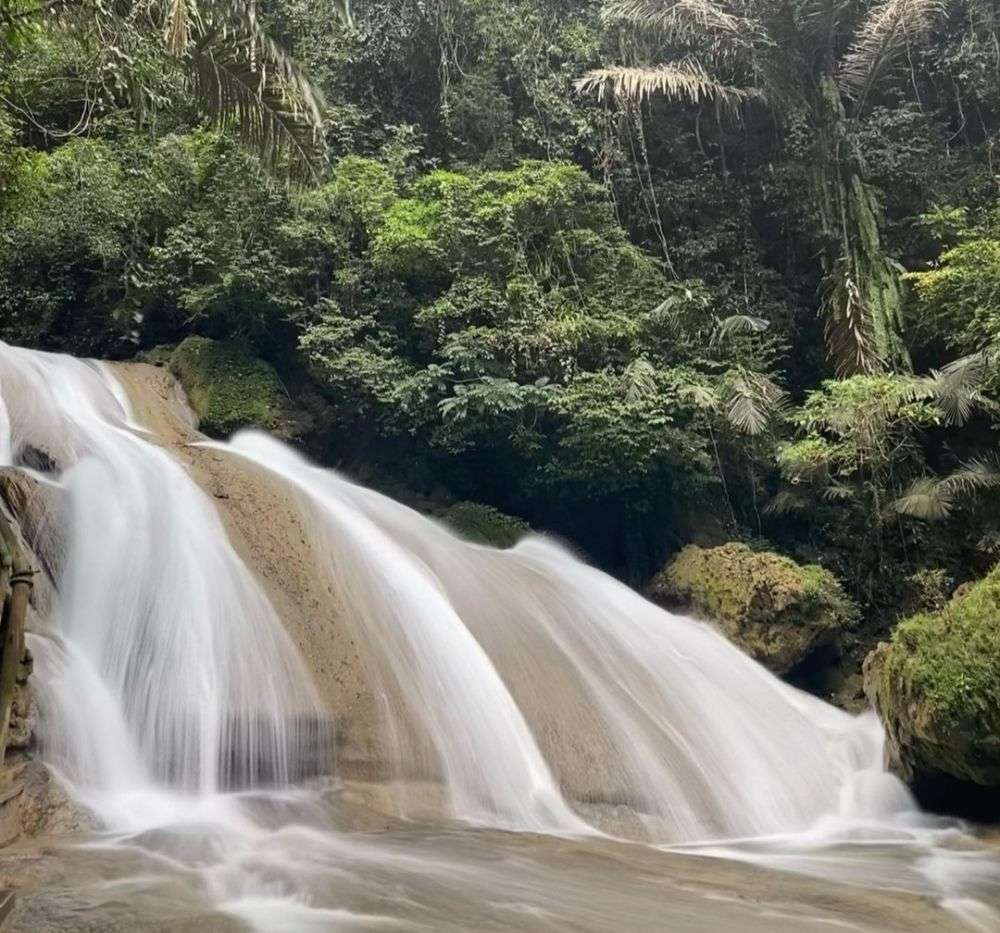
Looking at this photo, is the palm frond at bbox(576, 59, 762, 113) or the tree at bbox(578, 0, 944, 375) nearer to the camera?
the tree at bbox(578, 0, 944, 375)

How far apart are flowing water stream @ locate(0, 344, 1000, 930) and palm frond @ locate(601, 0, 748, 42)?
11.0 meters

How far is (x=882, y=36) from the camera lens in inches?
564

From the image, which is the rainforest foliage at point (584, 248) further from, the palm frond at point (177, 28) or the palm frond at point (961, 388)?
the palm frond at point (177, 28)

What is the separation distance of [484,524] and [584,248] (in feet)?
15.2

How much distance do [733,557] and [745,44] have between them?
32.0 feet

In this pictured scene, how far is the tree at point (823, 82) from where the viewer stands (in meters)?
13.1

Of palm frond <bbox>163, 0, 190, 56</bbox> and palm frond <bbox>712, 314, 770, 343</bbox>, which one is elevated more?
palm frond <bbox>163, 0, 190, 56</bbox>

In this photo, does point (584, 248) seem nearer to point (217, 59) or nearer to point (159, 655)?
point (217, 59)

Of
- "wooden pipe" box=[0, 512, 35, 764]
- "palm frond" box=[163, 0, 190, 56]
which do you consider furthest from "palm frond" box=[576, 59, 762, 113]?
"wooden pipe" box=[0, 512, 35, 764]

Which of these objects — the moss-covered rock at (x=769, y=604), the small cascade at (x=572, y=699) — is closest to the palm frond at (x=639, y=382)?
the moss-covered rock at (x=769, y=604)

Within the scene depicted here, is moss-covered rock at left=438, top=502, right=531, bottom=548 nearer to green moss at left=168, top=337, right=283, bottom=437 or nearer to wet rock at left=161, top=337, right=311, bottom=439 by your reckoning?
wet rock at left=161, top=337, right=311, bottom=439

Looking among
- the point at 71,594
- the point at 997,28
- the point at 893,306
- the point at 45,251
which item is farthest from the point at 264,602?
the point at 997,28

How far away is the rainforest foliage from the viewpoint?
437 inches

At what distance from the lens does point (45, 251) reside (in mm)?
13320
